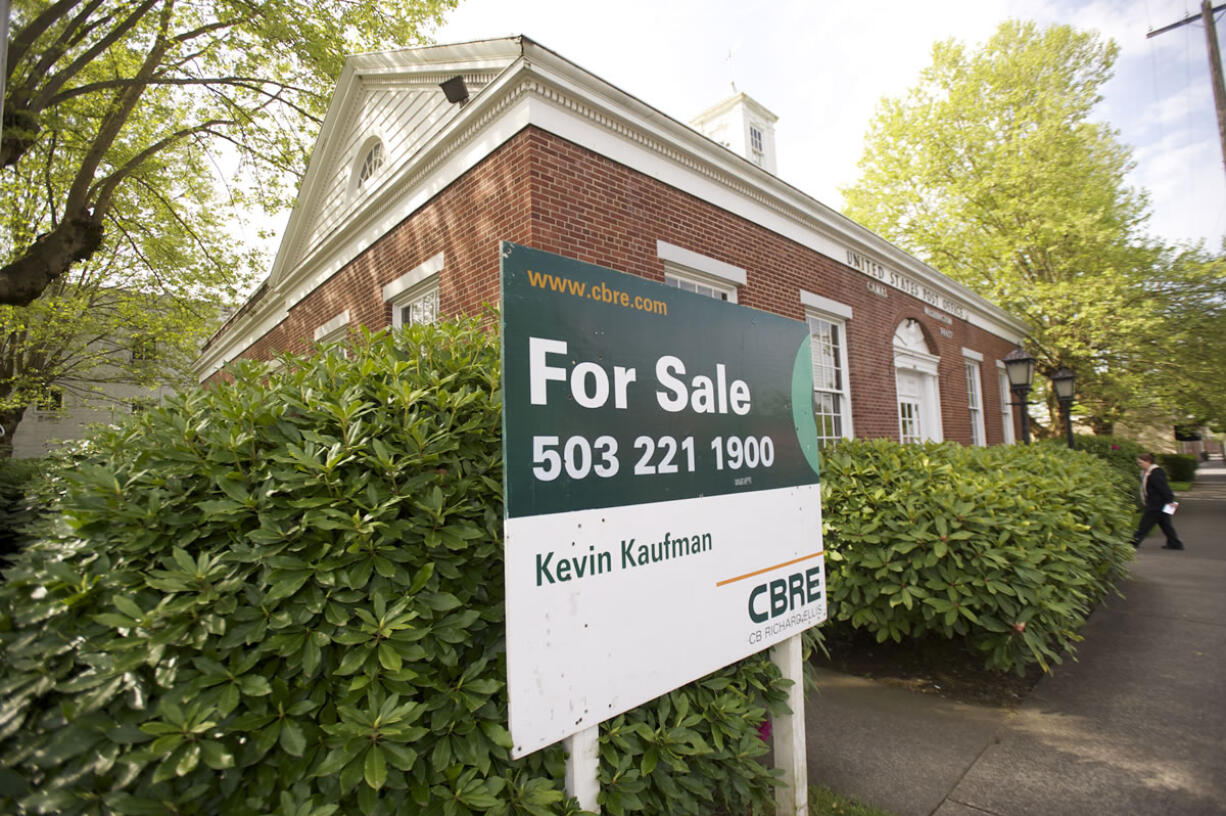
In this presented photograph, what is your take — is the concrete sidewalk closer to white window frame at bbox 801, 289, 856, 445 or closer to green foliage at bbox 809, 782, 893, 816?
green foliage at bbox 809, 782, 893, 816

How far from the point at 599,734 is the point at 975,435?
16077mm

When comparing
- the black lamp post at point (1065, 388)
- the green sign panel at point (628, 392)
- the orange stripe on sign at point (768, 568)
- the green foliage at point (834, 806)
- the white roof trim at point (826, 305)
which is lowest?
the green foliage at point (834, 806)

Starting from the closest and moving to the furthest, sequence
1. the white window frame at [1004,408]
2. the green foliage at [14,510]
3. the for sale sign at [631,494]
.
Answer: the for sale sign at [631,494] < the green foliage at [14,510] < the white window frame at [1004,408]

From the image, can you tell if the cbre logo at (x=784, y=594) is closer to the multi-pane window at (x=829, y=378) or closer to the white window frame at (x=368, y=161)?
the multi-pane window at (x=829, y=378)

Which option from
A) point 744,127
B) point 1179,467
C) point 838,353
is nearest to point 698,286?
point 838,353

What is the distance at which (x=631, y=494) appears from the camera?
2.15 m

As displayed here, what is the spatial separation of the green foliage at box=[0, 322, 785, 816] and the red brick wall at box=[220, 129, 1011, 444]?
7.60 ft

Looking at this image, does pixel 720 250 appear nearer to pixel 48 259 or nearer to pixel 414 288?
pixel 414 288

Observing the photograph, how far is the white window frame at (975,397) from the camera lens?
15.2 meters

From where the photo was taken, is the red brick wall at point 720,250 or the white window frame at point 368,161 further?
the white window frame at point 368,161

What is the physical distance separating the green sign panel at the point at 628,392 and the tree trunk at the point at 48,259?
32.6ft

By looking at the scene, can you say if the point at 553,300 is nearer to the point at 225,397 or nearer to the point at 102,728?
the point at 225,397

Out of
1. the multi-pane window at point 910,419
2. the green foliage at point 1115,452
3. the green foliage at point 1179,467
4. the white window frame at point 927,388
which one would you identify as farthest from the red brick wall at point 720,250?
the green foliage at point 1179,467

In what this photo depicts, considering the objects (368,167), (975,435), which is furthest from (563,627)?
(975,435)
